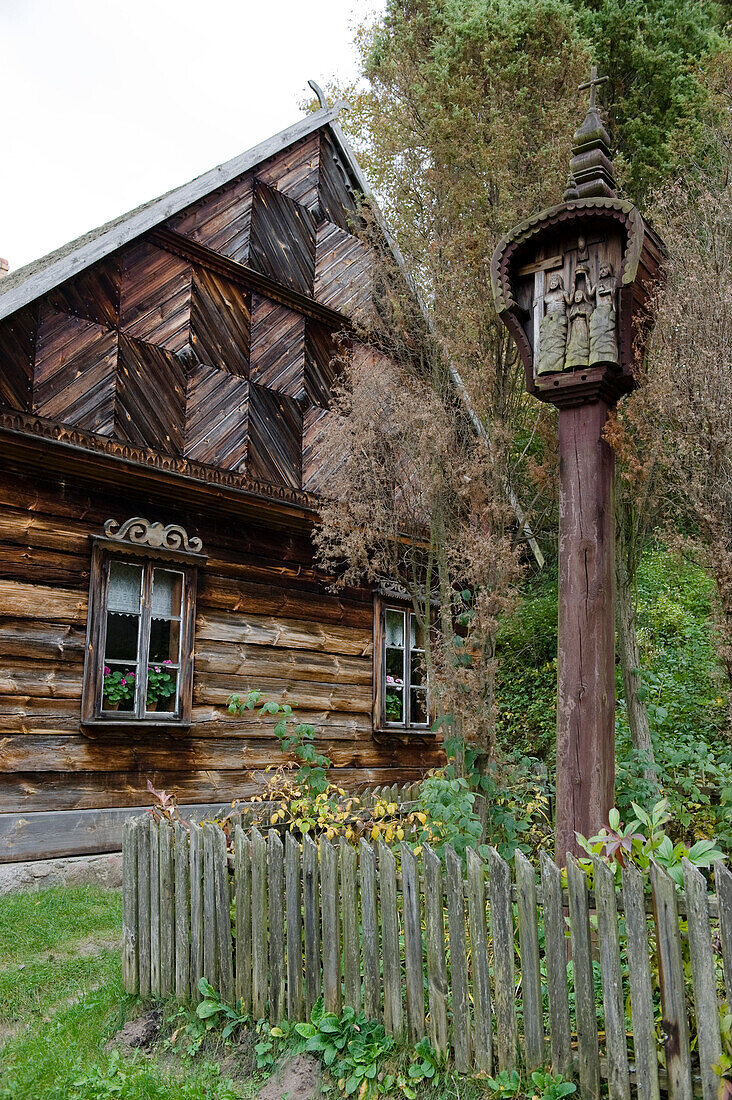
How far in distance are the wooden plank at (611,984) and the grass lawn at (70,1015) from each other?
164 centimetres

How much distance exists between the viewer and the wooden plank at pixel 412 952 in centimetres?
379

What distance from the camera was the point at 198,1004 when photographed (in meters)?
4.50

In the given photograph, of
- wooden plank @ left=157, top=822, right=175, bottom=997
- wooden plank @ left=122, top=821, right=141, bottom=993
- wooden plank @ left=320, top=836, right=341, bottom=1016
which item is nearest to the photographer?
wooden plank @ left=320, top=836, right=341, bottom=1016

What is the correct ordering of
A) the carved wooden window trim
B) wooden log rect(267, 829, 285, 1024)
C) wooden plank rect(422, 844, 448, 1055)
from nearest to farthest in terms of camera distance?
wooden plank rect(422, 844, 448, 1055) < wooden log rect(267, 829, 285, 1024) < the carved wooden window trim

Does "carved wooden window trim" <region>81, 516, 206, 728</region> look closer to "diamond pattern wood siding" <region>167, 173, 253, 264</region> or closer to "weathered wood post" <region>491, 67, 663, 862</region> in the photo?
"diamond pattern wood siding" <region>167, 173, 253, 264</region>

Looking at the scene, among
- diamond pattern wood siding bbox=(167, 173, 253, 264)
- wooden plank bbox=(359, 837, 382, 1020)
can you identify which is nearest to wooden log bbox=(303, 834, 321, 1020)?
wooden plank bbox=(359, 837, 382, 1020)

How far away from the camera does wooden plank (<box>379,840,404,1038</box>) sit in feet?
12.6

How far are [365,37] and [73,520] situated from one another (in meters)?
15.3

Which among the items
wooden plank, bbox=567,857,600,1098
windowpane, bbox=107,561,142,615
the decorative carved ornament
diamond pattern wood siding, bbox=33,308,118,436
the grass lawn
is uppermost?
diamond pattern wood siding, bbox=33,308,118,436

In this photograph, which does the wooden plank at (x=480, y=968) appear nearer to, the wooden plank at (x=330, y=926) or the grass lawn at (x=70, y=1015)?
the wooden plank at (x=330, y=926)

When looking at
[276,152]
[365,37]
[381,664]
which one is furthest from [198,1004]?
[365,37]

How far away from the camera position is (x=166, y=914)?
15.7 feet

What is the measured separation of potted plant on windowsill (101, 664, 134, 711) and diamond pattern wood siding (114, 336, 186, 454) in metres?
2.18

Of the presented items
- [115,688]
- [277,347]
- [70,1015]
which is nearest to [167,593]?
[115,688]
